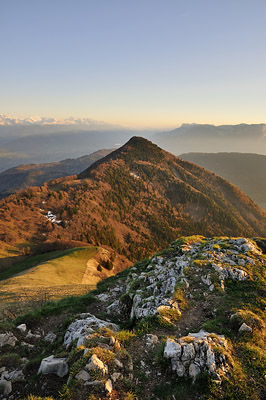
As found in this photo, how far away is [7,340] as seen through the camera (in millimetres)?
14625

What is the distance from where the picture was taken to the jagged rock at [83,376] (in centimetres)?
915

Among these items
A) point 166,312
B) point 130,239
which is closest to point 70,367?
point 166,312

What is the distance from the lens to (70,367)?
1024 centimetres

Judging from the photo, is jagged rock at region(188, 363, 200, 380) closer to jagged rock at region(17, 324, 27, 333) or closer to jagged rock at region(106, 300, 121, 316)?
jagged rock at region(106, 300, 121, 316)

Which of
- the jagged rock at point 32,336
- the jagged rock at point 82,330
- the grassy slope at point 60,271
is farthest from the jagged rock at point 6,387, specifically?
the grassy slope at point 60,271

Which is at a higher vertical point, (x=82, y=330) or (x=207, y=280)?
(x=82, y=330)

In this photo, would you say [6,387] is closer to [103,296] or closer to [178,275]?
[103,296]

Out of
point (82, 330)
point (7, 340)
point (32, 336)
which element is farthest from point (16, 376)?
point (32, 336)

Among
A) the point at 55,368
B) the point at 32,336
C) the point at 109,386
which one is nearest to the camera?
the point at 109,386

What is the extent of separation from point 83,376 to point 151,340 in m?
4.69

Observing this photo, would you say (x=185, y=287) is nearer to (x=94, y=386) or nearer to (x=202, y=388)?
(x=202, y=388)

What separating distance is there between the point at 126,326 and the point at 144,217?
555ft

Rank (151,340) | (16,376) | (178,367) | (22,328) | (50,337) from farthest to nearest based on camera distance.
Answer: (22,328) → (50,337) → (151,340) → (16,376) → (178,367)

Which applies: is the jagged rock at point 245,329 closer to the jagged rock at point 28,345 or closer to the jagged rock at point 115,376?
the jagged rock at point 115,376
